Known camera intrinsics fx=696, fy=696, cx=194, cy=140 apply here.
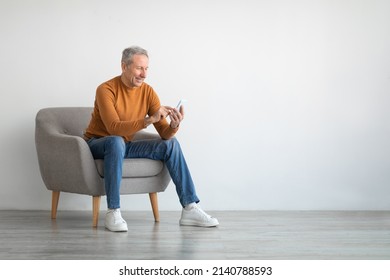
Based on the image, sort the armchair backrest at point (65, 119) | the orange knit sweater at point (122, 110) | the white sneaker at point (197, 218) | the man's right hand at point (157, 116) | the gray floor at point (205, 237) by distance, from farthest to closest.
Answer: the armchair backrest at point (65, 119) → the white sneaker at point (197, 218) → the orange knit sweater at point (122, 110) → the man's right hand at point (157, 116) → the gray floor at point (205, 237)

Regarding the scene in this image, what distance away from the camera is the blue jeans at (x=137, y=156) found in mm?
4051

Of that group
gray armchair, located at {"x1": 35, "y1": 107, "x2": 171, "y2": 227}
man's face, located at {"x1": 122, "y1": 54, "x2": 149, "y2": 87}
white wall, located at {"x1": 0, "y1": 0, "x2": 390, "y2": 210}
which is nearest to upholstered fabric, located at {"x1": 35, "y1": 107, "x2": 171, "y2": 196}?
gray armchair, located at {"x1": 35, "y1": 107, "x2": 171, "y2": 227}

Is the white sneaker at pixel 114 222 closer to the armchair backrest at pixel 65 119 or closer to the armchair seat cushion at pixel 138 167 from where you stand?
the armchair seat cushion at pixel 138 167

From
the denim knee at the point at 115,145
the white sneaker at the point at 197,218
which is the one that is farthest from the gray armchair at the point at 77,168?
the white sneaker at the point at 197,218

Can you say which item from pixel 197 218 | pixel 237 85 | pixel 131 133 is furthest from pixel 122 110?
pixel 237 85

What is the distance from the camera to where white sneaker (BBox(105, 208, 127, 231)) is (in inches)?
159

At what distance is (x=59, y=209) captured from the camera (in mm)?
5055

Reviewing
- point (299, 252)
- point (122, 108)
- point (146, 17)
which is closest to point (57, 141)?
point (122, 108)

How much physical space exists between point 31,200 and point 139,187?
3.94 feet

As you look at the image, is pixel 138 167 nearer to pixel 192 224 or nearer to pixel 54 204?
pixel 192 224

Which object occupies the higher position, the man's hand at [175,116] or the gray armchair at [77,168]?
the man's hand at [175,116]

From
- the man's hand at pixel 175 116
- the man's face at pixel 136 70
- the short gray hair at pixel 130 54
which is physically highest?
the short gray hair at pixel 130 54

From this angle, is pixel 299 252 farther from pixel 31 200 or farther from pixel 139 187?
pixel 31 200
